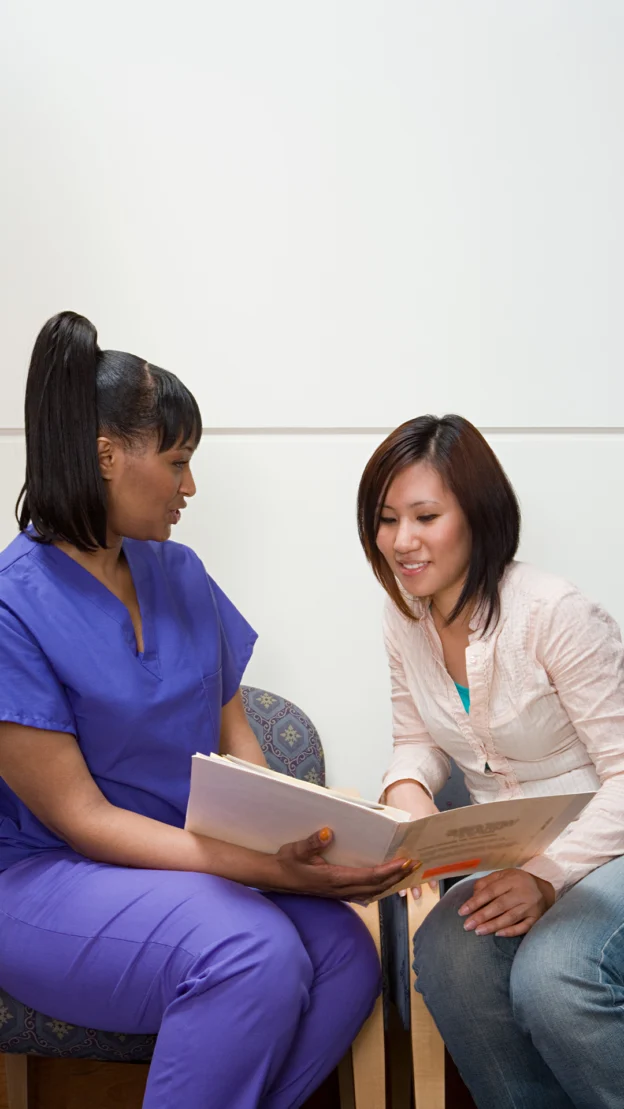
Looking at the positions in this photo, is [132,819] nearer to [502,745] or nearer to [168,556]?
[168,556]

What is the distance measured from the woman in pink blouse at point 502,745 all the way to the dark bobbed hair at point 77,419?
404 millimetres

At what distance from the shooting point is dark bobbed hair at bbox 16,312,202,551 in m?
1.51

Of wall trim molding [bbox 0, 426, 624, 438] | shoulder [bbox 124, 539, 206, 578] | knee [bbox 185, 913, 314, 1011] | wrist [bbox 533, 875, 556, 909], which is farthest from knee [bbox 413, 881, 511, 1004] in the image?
wall trim molding [bbox 0, 426, 624, 438]

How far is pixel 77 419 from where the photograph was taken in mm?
1515

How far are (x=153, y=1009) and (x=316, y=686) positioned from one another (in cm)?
103

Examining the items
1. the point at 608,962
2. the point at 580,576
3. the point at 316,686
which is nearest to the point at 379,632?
the point at 316,686

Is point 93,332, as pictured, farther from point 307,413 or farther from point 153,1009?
point 153,1009

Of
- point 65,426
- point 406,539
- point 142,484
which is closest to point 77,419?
point 65,426

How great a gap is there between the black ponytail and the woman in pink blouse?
0.47 meters

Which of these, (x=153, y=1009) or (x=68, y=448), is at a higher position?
(x=68, y=448)

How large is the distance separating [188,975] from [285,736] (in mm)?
789

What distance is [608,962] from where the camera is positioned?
4.67ft

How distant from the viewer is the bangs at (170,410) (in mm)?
1577

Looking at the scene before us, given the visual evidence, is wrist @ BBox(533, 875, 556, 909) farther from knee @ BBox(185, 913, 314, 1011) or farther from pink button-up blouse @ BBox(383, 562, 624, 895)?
knee @ BBox(185, 913, 314, 1011)
